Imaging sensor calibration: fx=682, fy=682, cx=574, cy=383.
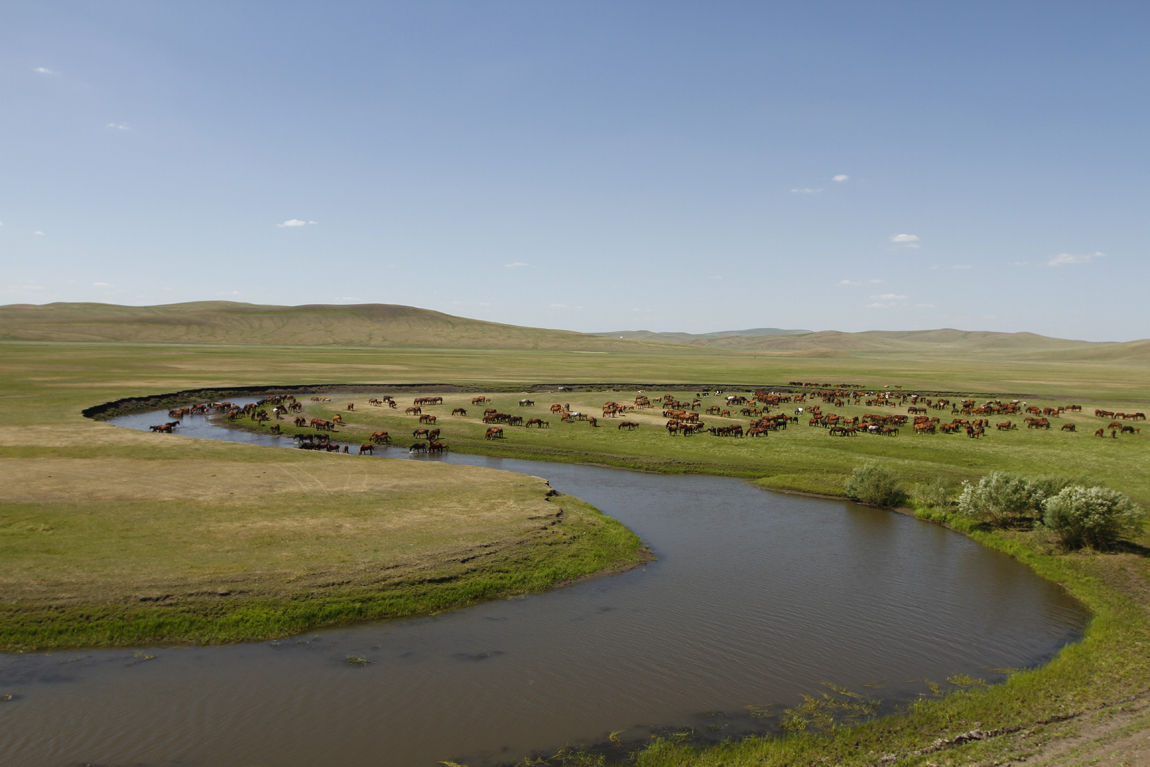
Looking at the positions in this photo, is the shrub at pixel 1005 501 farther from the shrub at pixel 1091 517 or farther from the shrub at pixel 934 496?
the shrub at pixel 1091 517

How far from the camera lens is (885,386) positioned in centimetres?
9506

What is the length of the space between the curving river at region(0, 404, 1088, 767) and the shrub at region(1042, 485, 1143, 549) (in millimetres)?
2784

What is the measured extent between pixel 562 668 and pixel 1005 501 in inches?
776

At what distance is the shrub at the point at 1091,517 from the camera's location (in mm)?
22531

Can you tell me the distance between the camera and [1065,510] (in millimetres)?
22844

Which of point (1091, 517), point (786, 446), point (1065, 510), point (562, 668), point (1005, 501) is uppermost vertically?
point (1065, 510)

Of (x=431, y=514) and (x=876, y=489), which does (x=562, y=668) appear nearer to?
(x=431, y=514)

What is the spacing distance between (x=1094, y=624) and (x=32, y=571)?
26747 millimetres

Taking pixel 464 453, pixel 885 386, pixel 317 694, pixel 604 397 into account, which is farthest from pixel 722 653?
pixel 885 386

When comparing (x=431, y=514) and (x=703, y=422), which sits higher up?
(x=703, y=422)

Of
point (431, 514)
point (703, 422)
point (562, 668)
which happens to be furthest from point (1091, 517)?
point (703, 422)

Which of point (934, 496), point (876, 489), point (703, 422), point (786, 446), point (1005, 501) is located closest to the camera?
point (1005, 501)

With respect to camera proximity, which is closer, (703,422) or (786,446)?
(786,446)

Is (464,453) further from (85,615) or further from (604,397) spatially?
(604,397)
